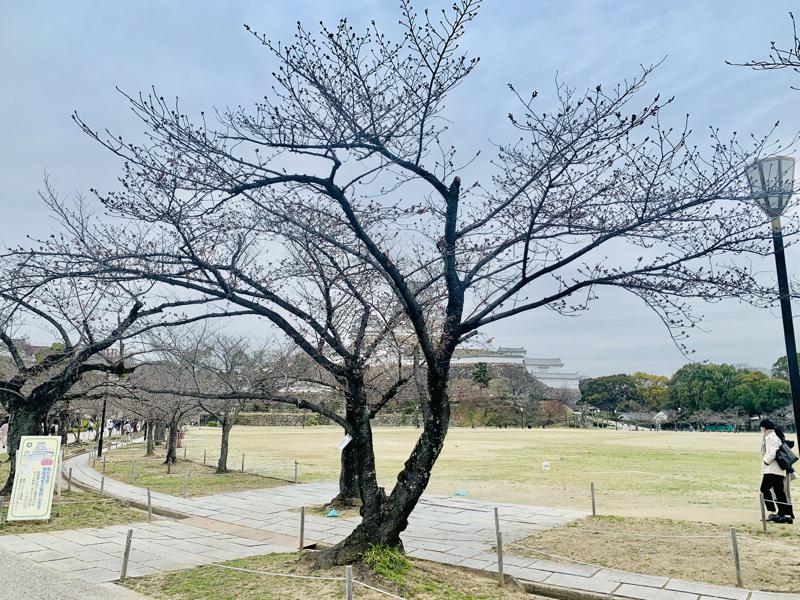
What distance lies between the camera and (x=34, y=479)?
35.7 feet

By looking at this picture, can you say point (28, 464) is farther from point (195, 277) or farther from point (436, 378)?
point (436, 378)

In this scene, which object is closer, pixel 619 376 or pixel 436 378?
pixel 436 378

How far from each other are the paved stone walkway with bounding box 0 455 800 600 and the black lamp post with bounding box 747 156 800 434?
3.01 meters

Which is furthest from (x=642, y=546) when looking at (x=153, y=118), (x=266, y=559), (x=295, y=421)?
(x=295, y=421)

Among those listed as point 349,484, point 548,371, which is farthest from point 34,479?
point 548,371

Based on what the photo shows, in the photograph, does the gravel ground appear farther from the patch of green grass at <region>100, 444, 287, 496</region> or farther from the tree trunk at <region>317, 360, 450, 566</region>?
the patch of green grass at <region>100, 444, 287, 496</region>

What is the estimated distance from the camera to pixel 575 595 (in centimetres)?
636

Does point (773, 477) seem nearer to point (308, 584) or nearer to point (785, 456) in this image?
point (785, 456)

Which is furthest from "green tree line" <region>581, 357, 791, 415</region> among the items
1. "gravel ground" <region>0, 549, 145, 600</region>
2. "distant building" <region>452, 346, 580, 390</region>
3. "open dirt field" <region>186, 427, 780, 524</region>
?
"gravel ground" <region>0, 549, 145, 600</region>

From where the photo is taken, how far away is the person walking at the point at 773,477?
31.1 feet

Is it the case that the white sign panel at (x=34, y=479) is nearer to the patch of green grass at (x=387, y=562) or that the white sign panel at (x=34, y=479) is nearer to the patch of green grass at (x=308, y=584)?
the patch of green grass at (x=308, y=584)

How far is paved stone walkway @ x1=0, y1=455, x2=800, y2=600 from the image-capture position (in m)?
6.77

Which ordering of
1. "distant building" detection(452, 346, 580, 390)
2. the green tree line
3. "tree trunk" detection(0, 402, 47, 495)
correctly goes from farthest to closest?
"distant building" detection(452, 346, 580, 390) < the green tree line < "tree trunk" detection(0, 402, 47, 495)

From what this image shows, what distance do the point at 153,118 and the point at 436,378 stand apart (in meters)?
4.32
